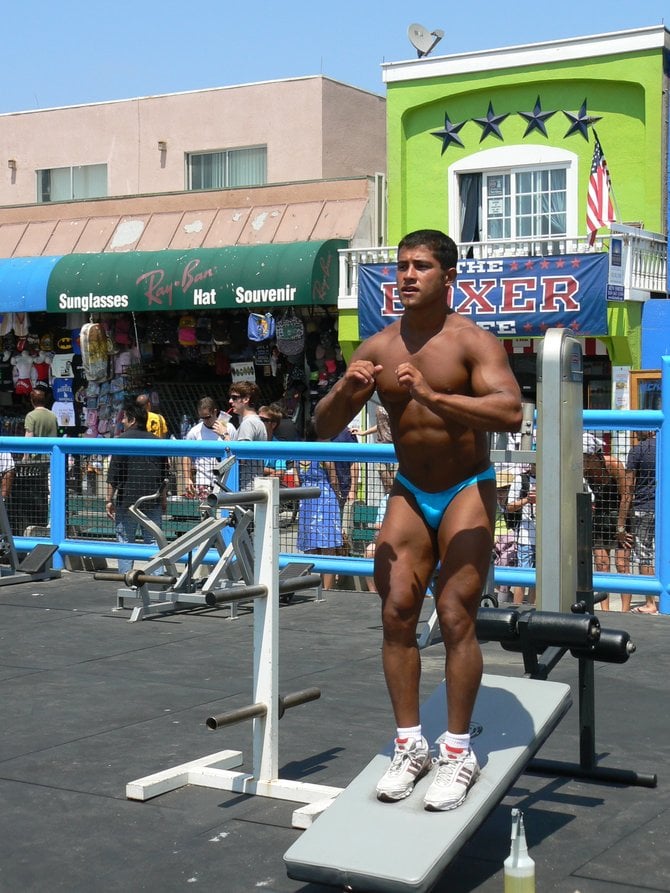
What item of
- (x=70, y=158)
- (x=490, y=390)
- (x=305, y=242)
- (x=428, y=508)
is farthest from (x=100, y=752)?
(x=70, y=158)

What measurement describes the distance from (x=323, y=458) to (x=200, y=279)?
9.95 meters

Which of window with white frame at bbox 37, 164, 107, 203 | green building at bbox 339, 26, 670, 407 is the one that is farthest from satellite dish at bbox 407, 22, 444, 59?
window with white frame at bbox 37, 164, 107, 203

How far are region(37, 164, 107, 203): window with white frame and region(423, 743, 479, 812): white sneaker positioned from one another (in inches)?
870

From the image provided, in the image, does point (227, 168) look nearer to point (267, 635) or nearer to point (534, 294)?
point (534, 294)

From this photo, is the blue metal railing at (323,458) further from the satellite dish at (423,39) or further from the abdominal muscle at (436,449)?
the satellite dish at (423,39)

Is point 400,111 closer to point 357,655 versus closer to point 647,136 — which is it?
point 647,136

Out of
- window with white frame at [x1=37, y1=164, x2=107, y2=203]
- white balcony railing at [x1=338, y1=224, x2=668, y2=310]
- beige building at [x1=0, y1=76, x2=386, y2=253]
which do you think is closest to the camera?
white balcony railing at [x1=338, y1=224, x2=668, y2=310]

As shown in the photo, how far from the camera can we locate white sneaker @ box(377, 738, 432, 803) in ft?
15.4

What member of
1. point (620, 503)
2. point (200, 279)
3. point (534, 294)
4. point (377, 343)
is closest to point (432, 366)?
point (377, 343)

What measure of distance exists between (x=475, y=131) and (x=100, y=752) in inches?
655

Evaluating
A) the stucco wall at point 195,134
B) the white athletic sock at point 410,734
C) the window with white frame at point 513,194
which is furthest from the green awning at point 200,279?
the white athletic sock at point 410,734

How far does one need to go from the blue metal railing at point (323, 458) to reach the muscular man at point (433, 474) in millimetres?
4980

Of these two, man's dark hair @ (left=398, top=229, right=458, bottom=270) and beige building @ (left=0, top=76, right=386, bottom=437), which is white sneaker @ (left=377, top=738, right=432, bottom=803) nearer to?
man's dark hair @ (left=398, top=229, right=458, bottom=270)

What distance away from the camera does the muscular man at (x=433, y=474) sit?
486cm
